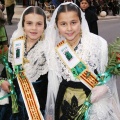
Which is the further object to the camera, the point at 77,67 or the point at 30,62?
the point at 30,62

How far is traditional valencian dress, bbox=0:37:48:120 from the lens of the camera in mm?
3094

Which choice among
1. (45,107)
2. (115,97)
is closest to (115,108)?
(115,97)

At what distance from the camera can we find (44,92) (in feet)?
10.5

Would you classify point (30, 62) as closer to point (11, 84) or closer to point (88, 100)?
point (11, 84)

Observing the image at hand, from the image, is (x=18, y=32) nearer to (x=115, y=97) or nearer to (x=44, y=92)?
(x=44, y=92)

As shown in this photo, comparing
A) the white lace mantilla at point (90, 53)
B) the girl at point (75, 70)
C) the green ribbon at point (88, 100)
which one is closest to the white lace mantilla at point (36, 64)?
the girl at point (75, 70)

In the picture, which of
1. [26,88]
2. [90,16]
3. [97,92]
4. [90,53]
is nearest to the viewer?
[97,92]

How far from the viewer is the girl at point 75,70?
9.40 feet

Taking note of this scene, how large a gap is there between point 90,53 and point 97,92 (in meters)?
0.32

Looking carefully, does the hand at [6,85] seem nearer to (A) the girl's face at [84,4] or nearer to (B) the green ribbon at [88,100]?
(B) the green ribbon at [88,100]

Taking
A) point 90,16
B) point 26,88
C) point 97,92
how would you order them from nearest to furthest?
1. point 97,92
2. point 26,88
3. point 90,16

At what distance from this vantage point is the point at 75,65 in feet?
9.70

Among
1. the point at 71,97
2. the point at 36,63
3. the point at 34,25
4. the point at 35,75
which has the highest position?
the point at 34,25

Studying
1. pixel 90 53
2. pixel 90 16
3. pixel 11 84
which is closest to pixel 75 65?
pixel 90 53
